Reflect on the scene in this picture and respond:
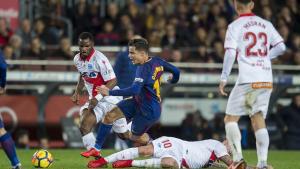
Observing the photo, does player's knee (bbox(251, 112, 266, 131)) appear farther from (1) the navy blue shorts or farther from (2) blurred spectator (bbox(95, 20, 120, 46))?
(2) blurred spectator (bbox(95, 20, 120, 46))

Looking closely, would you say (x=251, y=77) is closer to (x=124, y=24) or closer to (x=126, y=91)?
(x=126, y=91)

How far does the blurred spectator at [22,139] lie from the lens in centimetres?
1920

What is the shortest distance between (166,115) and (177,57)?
1251 millimetres

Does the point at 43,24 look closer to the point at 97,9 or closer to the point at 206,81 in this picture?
the point at 97,9

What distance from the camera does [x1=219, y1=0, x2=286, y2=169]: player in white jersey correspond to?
36.9 ft

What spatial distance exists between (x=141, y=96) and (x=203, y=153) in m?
1.49

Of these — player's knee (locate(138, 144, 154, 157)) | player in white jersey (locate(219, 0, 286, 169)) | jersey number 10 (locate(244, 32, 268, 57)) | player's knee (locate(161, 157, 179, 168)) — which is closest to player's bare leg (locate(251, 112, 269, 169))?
player in white jersey (locate(219, 0, 286, 169))

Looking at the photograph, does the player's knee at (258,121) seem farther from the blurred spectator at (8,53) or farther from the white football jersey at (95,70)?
the blurred spectator at (8,53)

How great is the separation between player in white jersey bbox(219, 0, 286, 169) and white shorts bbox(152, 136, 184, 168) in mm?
1035

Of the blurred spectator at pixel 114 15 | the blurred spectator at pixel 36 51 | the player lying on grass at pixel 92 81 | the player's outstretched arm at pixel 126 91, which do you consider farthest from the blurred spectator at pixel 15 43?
the player's outstretched arm at pixel 126 91

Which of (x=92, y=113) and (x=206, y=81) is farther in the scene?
(x=206, y=81)

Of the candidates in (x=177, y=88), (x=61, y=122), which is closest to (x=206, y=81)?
(x=177, y=88)

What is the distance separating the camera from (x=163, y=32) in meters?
21.0

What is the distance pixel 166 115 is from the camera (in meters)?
20.1
